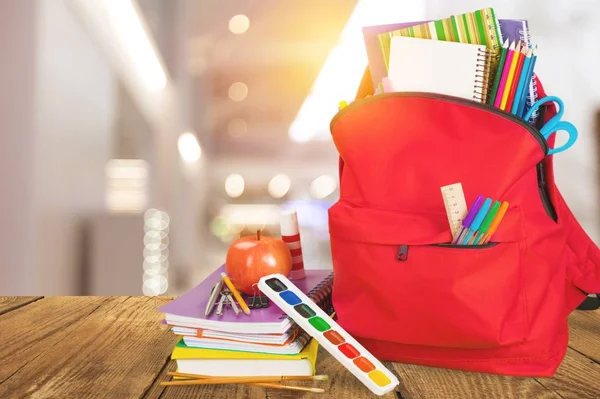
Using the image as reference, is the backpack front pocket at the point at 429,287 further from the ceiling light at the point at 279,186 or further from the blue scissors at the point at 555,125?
the ceiling light at the point at 279,186

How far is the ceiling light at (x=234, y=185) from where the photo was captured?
5.68ft

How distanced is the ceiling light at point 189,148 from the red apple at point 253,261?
1092 mm

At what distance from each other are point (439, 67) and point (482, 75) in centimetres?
5

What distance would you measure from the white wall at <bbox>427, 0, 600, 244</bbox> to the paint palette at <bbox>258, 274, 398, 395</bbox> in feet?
3.76

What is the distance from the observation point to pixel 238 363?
57 centimetres

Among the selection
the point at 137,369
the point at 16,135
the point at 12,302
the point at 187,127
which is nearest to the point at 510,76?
the point at 137,369

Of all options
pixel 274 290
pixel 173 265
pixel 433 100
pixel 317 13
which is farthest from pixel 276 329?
pixel 317 13

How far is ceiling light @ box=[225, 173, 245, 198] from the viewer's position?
1.73 meters

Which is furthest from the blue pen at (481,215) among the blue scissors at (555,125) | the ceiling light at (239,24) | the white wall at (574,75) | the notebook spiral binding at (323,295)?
the ceiling light at (239,24)

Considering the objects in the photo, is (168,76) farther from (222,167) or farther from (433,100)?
(433,100)

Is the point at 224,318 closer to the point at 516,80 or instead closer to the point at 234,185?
the point at 516,80

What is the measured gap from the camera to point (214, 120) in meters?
1.73

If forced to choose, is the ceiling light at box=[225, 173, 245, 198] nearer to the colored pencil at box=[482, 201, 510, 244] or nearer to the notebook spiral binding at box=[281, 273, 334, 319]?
the notebook spiral binding at box=[281, 273, 334, 319]

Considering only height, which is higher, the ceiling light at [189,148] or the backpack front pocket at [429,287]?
the ceiling light at [189,148]
